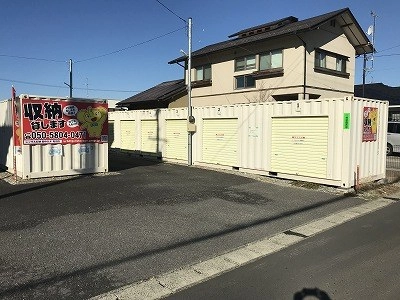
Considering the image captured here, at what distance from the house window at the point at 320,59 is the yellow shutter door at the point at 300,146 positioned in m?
8.27

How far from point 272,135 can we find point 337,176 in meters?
2.62

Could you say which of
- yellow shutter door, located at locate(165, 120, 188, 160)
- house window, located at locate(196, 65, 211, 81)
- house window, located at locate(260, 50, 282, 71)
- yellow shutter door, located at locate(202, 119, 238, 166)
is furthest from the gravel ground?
house window, located at locate(196, 65, 211, 81)

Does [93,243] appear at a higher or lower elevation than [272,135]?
lower

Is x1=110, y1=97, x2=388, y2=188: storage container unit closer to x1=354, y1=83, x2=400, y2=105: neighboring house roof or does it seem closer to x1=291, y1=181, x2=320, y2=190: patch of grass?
x1=291, y1=181, x2=320, y2=190: patch of grass

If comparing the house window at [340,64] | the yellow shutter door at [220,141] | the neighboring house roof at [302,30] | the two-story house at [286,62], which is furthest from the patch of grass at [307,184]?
the house window at [340,64]

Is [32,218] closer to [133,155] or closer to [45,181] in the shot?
[45,181]

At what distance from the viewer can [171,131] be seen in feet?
54.9

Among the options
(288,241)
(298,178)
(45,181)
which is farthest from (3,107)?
(288,241)

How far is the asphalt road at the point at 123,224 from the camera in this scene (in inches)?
172

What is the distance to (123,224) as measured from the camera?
6.52m

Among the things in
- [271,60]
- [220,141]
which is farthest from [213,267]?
[271,60]

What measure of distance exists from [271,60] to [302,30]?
2.55 metres

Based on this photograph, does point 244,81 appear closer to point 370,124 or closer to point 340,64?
point 340,64

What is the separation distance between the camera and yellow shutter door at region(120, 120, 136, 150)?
19734 millimetres
